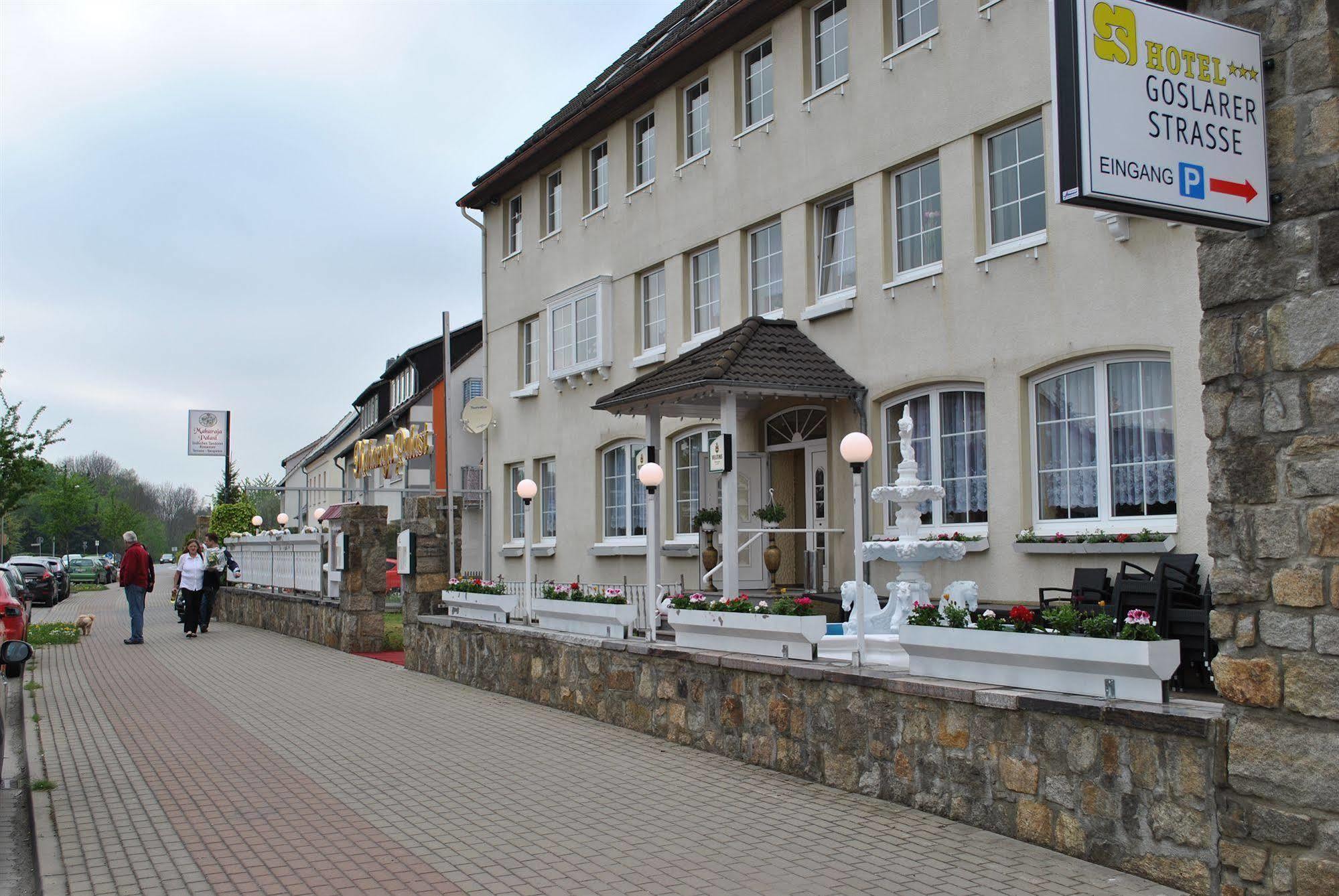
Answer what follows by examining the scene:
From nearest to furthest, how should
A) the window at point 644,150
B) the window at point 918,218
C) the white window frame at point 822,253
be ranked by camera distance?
the window at point 918,218 → the white window frame at point 822,253 → the window at point 644,150

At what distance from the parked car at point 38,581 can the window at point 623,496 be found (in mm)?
21626

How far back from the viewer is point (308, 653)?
61.3 ft

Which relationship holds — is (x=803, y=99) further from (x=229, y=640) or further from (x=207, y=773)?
(x=229, y=640)

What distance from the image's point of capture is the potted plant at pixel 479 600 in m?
14.2

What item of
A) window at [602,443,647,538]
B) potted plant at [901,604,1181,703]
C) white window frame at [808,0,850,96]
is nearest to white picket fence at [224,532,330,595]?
window at [602,443,647,538]

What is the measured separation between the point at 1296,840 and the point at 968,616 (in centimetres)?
274

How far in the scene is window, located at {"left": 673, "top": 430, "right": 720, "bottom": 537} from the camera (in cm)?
1877

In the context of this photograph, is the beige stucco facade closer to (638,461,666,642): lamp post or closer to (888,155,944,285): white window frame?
(888,155,944,285): white window frame

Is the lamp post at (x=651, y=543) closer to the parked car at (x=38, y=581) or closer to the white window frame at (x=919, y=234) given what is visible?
the white window frame at (x=919, y=234)

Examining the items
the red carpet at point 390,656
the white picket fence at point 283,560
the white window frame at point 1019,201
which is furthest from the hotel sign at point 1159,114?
the white picket fence at point 283,560

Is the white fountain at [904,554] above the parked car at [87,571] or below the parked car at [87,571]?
above

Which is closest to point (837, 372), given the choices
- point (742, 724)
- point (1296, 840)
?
point (742, 724)

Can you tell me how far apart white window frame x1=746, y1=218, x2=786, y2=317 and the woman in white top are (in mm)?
10842

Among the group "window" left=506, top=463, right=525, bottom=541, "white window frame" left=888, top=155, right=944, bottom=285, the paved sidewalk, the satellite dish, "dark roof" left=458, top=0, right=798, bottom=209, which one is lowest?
the paved sidewalk
